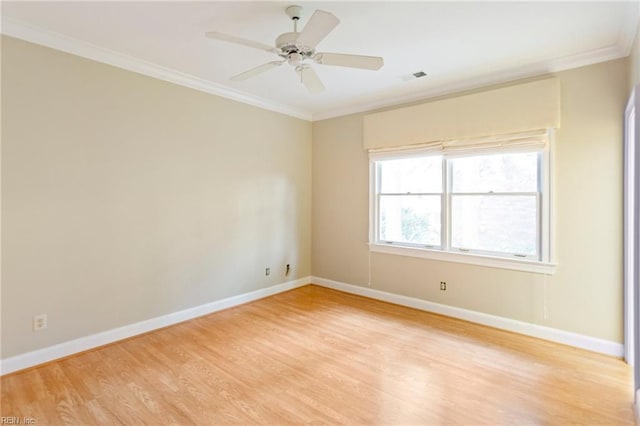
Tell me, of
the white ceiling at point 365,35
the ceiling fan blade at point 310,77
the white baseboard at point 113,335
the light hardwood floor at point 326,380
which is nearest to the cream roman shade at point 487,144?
the white ceiling at point 365,35

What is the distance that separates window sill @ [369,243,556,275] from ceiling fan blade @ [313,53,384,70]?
2.40 m

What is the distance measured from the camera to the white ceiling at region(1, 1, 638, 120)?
230cm

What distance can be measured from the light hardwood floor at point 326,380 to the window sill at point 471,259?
0.69 m

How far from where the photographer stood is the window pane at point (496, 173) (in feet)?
10.9

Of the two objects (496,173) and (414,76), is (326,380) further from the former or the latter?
(414,76)

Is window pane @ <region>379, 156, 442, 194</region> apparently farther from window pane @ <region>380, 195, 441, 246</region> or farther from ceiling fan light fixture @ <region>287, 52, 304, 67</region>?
ceiling fan light fixture @ <region>287, 52, 304, 67</region>

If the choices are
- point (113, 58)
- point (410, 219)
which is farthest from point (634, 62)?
point (113, 58)

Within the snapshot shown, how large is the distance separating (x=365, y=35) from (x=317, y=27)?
82cm

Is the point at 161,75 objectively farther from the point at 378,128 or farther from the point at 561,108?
the point at 561,108

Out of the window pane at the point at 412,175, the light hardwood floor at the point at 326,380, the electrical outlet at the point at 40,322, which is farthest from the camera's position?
the window pane at the point at 412,175

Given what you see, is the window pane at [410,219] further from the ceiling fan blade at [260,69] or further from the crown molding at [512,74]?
the ceiling fan blade at [260,69]

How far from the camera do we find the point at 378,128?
4.39 meters

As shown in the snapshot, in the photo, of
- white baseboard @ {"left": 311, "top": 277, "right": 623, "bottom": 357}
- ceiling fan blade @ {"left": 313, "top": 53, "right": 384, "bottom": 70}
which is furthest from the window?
ceiling fan blade @ {"left": 313, "top": 53, "right": 384, "bottom": 70}

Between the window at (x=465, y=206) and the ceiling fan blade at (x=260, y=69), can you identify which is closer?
the ceiling fan blade at (x=260, y=69)
